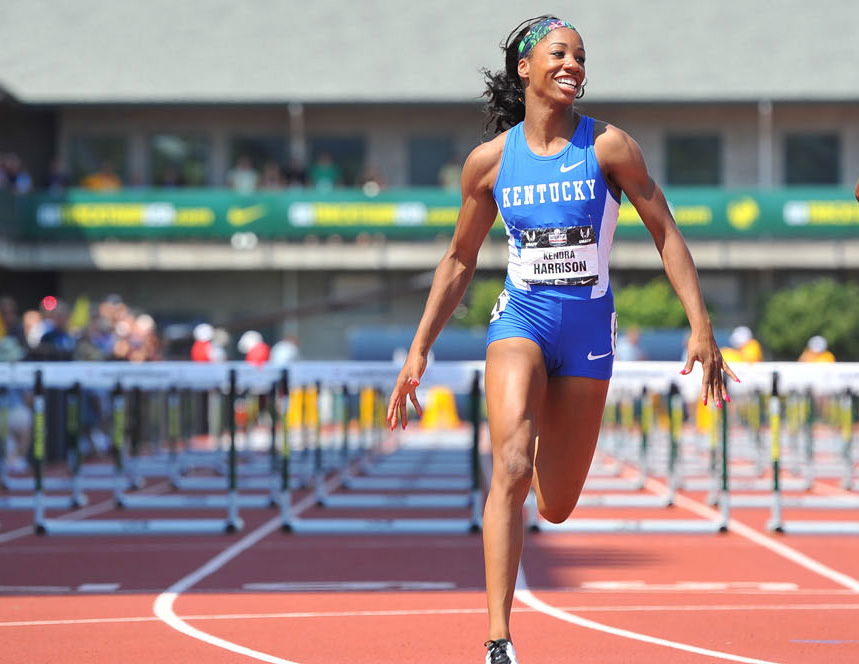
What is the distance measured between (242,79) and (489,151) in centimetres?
3339

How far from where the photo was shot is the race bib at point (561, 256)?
5.26 meters

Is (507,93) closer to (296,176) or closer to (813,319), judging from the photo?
(813,319)

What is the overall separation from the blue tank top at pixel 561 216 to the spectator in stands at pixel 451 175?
29776 millimetres

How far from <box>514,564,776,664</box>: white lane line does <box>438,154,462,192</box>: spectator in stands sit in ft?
90.7

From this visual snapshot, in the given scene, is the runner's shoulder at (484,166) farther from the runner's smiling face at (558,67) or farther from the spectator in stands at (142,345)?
the spectator in stands at (142,345)

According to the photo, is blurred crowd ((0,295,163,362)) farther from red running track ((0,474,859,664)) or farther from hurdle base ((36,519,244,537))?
red running track ((0,474,859,664))

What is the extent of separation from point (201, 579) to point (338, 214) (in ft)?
90.0

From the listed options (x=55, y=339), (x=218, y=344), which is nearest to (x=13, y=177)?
(x=218, y=344)

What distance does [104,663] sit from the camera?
5.84 meters

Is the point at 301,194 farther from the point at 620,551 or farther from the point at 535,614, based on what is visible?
the point at 535,614

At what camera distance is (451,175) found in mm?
36469

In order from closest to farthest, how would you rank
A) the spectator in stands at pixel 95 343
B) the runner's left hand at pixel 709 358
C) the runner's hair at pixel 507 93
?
1. the runner's left hand at pixel 709 358
2. the runner's hair at pixel 507 93
3. the spectator in stands at pixel 95 343

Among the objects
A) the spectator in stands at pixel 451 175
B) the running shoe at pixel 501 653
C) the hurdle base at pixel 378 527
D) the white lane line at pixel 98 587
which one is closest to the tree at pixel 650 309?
the spectator in stands at pixel 451 175

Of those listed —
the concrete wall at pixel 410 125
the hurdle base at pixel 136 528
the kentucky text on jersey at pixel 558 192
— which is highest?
the concrete wall at pixel 410 125
